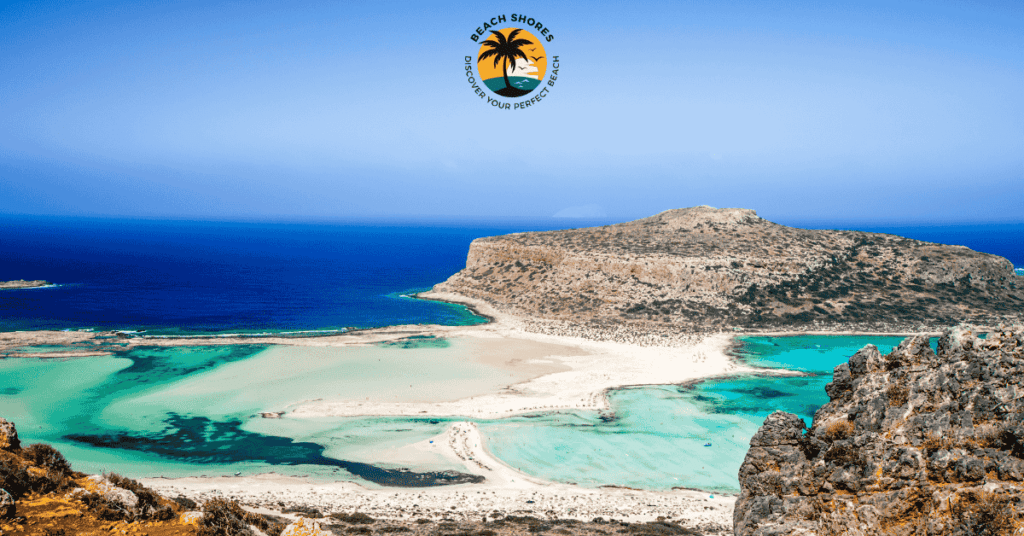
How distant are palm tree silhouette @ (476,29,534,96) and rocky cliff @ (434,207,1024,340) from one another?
24202 millimetres

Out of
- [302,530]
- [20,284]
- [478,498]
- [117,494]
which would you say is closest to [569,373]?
[478,498]

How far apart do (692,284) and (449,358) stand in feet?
84.0

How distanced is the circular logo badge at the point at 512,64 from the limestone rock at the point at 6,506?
24.8 m

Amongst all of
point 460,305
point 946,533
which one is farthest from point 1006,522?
point 460,305

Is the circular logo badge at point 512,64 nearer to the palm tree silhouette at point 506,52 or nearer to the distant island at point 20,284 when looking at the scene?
the palm tree silhouette at point 506,52

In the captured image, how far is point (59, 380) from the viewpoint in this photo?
104 feet

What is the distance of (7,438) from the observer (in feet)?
29.2

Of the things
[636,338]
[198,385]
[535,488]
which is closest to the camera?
[535,488]

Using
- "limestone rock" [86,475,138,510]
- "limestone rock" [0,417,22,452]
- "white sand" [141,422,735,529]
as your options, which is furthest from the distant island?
"limestone rock" [86,475,138,510]

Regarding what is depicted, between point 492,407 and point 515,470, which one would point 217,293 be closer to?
point 492,407

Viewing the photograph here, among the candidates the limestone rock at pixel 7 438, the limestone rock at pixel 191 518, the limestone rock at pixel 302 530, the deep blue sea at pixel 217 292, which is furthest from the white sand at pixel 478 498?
the deep blue sea at pixel 217 292

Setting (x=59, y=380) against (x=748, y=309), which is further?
(x=748, y=309)

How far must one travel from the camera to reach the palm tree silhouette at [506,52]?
28359mm

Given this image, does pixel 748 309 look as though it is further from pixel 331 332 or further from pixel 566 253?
pixel 331 332
